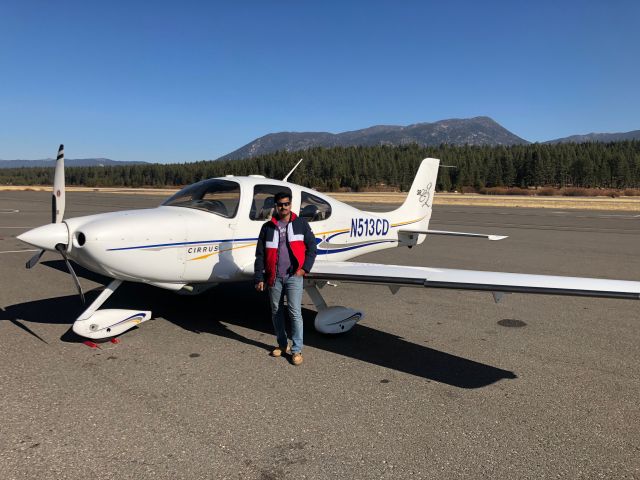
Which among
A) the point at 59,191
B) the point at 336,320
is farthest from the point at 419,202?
the point at 59,191

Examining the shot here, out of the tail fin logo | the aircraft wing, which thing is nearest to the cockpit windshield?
the aircraft wing

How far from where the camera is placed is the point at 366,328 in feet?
19.8

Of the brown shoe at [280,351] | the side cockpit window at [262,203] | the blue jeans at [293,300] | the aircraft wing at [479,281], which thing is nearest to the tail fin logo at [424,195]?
the side cockpit window at [262,203]

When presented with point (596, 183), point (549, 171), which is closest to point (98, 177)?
point (549, 171)

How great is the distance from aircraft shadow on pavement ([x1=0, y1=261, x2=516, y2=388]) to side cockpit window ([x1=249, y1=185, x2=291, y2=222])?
1.41 m

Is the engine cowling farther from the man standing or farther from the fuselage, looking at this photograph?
the fuselage

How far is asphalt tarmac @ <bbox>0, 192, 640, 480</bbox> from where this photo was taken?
3.08 metres

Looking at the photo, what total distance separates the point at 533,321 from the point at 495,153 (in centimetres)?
12261

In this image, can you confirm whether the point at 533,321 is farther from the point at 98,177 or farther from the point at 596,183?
the point at 98,177

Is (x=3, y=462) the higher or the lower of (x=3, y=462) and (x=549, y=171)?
the lower

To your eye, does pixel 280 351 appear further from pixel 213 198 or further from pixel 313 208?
pixel 313 208

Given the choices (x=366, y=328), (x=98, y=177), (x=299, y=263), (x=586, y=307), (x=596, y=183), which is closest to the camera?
(x=299, y=263)

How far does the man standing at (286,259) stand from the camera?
483cm

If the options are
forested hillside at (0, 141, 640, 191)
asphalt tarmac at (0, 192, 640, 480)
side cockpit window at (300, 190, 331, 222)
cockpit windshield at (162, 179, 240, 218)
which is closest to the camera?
asphalt tarmac at (0, 192, 640, 480)
